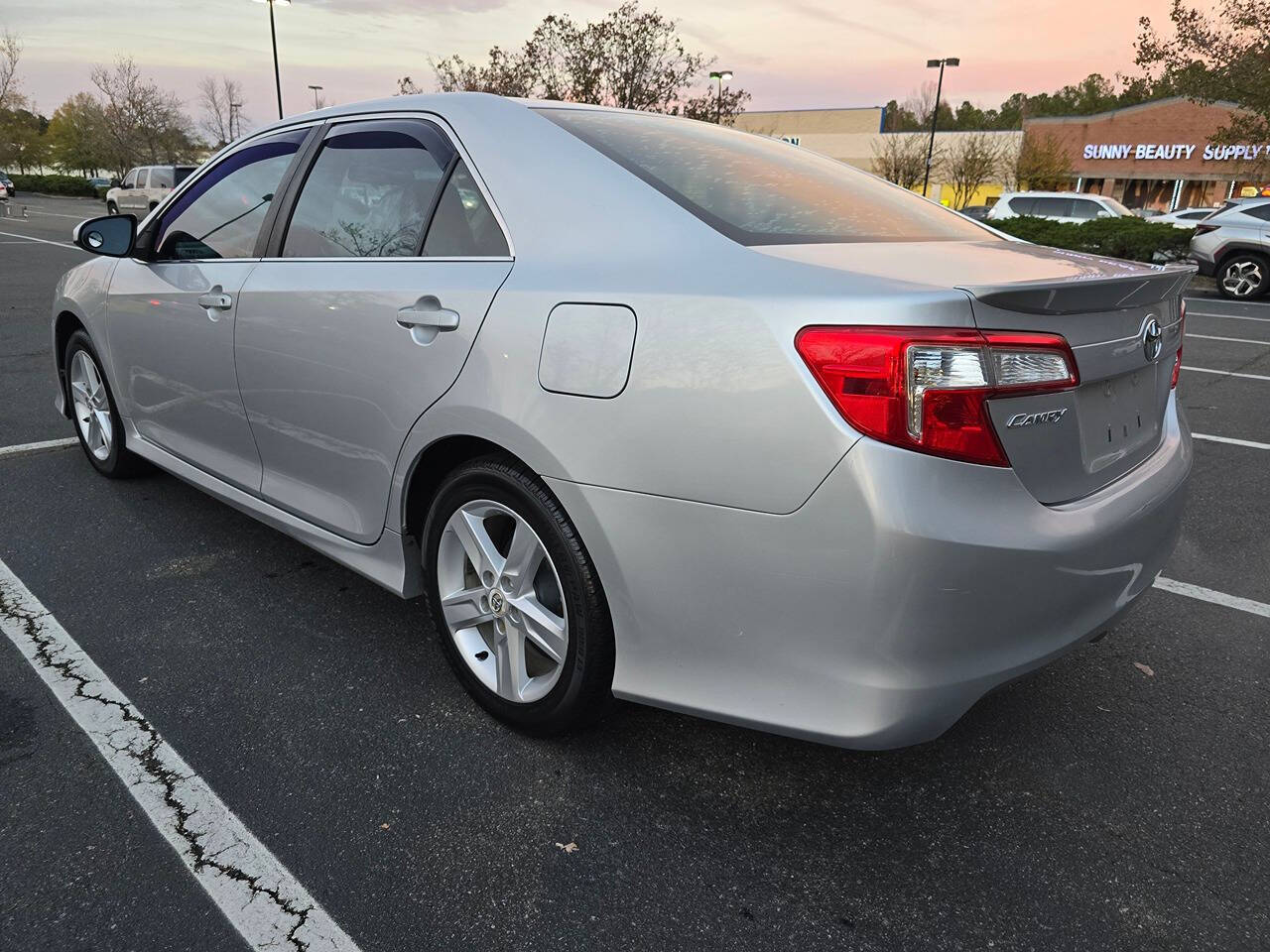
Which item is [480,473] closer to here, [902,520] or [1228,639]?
[902,520]

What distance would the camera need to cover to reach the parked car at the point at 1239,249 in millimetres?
14078

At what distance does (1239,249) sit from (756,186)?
15336 mm

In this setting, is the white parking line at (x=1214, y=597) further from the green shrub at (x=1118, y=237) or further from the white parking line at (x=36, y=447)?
the green shrub at (x=1118, y=237)

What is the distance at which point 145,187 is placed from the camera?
28.1 meters

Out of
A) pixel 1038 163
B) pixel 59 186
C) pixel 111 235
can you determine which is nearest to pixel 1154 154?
pixel 1038 163

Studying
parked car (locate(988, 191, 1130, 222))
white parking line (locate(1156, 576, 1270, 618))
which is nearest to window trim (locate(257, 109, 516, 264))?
white parking line (locate(1156, 576, 1270, 618))

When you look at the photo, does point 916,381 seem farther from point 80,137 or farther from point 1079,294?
point 80,137

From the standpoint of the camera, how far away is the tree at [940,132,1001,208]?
47.1m

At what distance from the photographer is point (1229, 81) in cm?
2273

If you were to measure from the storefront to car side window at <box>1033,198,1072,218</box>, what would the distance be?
90.4 feet

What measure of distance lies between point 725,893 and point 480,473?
1126 millimetres

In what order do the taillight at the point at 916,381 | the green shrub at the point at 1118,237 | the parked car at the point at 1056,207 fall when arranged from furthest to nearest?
the parked car at the point at 1056,207
the green shrub at the point at 1118,237
the taillight at the point at 916,381

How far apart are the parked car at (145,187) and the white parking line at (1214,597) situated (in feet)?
93.7

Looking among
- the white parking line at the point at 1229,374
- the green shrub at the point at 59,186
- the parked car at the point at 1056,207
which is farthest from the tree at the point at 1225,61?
the green shrub at the point at 59,186
